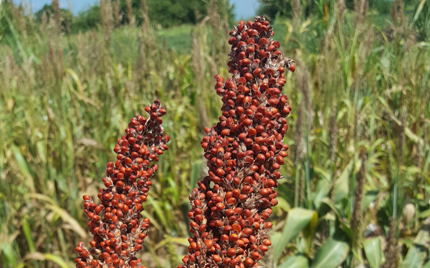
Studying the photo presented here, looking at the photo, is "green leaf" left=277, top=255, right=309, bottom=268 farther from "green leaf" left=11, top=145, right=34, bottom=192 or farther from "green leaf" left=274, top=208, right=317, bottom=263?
"green leaf" left=11, top=145, right=34, bottom=192

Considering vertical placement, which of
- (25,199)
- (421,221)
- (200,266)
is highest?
(200,266)

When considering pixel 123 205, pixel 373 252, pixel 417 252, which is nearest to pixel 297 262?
pixel 373 252

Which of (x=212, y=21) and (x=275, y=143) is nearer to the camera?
(x=275, y=143)

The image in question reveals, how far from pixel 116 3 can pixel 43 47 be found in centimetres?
97

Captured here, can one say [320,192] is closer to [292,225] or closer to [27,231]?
[292,225]

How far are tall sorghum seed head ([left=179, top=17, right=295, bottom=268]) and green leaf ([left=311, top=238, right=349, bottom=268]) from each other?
71.8 inches

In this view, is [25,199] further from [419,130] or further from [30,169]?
[419,130]

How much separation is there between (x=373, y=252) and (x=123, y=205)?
7.26 feet

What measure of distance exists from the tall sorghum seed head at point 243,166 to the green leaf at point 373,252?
202 cm

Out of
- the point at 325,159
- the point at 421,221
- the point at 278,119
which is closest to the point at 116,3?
the point at 325,159

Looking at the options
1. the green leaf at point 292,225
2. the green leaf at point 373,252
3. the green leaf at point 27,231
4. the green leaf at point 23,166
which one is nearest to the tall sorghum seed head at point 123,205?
the green leaf at point 292,225

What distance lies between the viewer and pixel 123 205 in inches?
30.4

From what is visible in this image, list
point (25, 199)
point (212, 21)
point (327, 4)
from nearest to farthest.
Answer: point (25, 199), point (327, 4), point (212, 21)

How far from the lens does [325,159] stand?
3.51 meters
